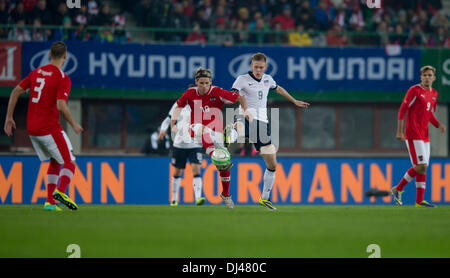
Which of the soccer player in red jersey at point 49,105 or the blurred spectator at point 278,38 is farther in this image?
the blurred spectator at point 278,38

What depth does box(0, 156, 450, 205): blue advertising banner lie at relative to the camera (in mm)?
17672

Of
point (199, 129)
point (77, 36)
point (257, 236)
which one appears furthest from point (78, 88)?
point (257, 236)

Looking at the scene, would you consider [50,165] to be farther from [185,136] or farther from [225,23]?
[225,23]

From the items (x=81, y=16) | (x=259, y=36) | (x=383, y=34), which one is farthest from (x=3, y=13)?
(x=383, y=34)

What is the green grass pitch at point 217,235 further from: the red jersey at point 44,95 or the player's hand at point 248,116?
the player's hand at point 248,116

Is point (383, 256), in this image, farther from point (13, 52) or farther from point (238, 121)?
point (13, 52)

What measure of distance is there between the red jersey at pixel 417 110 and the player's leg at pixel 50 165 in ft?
19.1

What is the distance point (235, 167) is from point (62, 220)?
32.8ft

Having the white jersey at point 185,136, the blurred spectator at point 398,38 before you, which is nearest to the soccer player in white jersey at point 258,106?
the white jersey at point 185,136

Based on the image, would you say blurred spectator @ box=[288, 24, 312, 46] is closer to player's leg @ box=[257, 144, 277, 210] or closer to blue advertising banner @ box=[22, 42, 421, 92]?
blue advertising banner @ box=[22, 42, 421, 92]

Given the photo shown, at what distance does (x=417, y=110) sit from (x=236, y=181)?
21.4 ft

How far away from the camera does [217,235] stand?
7.42m

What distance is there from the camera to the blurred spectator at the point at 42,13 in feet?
64.0

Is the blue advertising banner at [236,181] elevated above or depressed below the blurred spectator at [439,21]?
below
